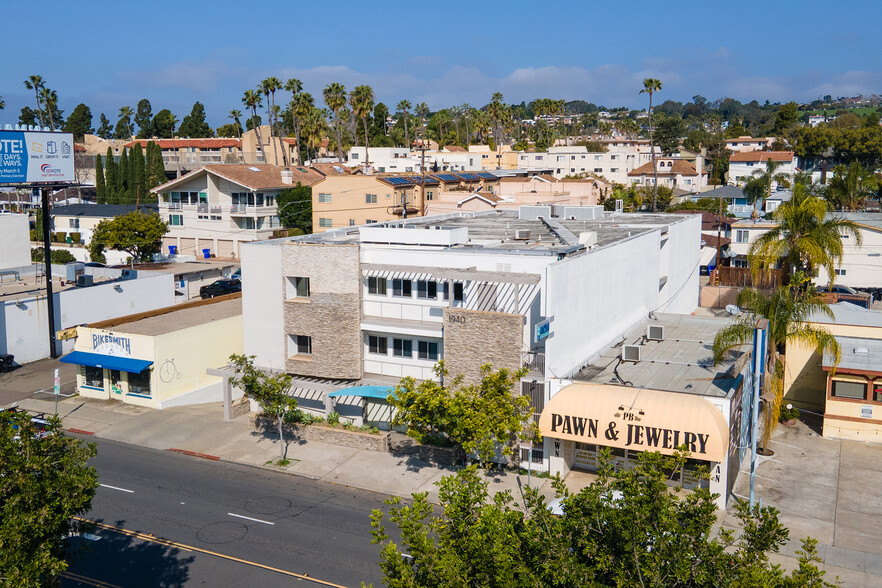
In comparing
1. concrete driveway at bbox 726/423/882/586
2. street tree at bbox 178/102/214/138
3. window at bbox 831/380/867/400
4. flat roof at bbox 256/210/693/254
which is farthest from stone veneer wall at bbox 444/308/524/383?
street tree at bbox 178/102/214/138

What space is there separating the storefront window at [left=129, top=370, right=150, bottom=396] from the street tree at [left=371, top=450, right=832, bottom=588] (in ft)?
94.1

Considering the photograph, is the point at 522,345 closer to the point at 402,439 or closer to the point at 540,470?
the point at 540,470

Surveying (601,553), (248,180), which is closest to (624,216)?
(248,180)

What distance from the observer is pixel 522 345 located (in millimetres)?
30422

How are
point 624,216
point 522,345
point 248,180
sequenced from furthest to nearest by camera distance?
point 248,180
point 624,216
point 522,345

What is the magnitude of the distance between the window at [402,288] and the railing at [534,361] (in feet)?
21.7

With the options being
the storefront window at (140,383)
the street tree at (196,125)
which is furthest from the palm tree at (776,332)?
the street tree at (196,125)

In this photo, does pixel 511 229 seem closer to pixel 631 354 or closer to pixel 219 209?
pixel 631 354

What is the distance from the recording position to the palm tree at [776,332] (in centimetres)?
3247

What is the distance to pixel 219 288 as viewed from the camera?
61875mm

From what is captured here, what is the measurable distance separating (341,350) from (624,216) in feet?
96.7

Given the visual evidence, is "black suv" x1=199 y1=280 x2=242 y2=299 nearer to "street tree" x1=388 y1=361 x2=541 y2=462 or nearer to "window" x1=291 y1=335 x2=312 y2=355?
"window" x1=291 y1=335 x2=312 y2=355

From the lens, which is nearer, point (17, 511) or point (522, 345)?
point (17, 511)

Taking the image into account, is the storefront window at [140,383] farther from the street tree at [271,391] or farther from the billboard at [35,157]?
the billboard at [35,157]
